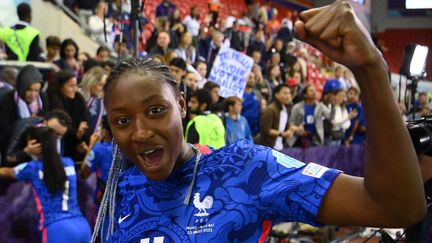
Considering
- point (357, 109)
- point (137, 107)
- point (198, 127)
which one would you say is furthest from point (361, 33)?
point (357, 109)

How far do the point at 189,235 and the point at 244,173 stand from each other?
0.20 metres

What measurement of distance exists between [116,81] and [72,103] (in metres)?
3.80

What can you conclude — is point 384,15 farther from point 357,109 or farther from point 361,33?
point 357,109

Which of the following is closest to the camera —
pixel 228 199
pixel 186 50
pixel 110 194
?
pixel 228 199

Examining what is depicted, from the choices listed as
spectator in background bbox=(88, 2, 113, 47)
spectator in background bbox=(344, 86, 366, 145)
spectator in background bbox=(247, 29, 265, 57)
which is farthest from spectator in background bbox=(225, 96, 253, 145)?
spectator in background bbox=(247, 29, 265, 57)

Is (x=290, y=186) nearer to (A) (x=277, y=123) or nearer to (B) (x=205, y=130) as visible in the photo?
(B) (x=205, y=130)

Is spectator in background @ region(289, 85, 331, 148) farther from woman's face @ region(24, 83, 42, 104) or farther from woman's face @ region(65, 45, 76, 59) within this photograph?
woman's face @ region(24, 83, 42, 104)

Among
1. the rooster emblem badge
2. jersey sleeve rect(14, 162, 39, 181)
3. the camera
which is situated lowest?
jersey sleeve rect(14, 162, 39, 181)

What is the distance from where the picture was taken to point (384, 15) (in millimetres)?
1613

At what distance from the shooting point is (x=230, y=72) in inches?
271

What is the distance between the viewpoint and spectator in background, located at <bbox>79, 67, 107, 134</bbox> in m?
5.50

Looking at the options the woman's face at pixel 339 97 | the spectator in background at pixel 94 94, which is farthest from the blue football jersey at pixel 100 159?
the woman's face at pixel 339 97

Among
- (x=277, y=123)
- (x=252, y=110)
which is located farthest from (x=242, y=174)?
(x=252, y=110)

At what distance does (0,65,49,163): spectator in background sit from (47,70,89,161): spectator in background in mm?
135
